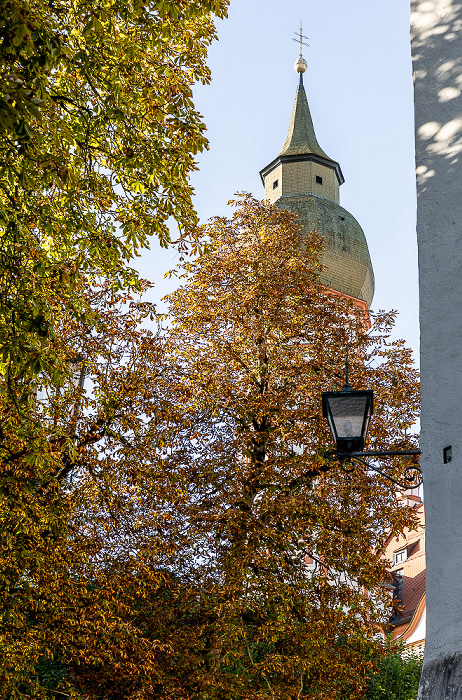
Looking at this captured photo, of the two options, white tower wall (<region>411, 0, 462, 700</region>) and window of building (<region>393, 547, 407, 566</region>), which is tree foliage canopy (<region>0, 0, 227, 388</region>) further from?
window of building (<region>393, 547, 407, 566</region>)

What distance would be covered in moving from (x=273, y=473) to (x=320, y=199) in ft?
113

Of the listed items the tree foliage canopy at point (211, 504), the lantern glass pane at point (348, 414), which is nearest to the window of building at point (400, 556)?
the tree foliage canopy at point (211, 504)

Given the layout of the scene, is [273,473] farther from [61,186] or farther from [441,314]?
[441,314]

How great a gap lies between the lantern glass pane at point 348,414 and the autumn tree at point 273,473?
22.1 feet

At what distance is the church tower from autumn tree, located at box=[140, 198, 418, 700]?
2415cm

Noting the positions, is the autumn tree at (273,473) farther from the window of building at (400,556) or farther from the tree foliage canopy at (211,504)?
the window of building at (400,556)

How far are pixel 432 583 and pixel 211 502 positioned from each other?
9124 millimetres

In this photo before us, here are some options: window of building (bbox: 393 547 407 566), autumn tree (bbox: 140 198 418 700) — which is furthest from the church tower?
autumn tree (bbox: 140 198 418 700)

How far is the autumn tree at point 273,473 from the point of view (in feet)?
42.8

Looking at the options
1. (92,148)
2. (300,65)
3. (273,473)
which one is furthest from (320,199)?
(92,148)

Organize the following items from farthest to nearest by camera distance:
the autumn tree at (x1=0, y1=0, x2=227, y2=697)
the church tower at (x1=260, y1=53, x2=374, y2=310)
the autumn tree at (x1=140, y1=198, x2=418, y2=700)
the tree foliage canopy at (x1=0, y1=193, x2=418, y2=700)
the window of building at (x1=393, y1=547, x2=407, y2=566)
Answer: the window of building at (x1=393, y1=547, x2=407, y2=566) < the church tower at (x1=260, y1=53, x2=374, y2=310) < the autumn tree at (x1=140, y1=198, x2=418, y2=700) < the tree foliage canopy at (x1=0, y1=193, x2=418, y2=700) < the autumn tree at (x1=0, y1=0, x2=227, y2=697)

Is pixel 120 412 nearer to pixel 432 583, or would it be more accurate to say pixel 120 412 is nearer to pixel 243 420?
pixel 243 420

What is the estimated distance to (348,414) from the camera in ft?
21.6

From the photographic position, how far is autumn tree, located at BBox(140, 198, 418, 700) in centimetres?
1303
